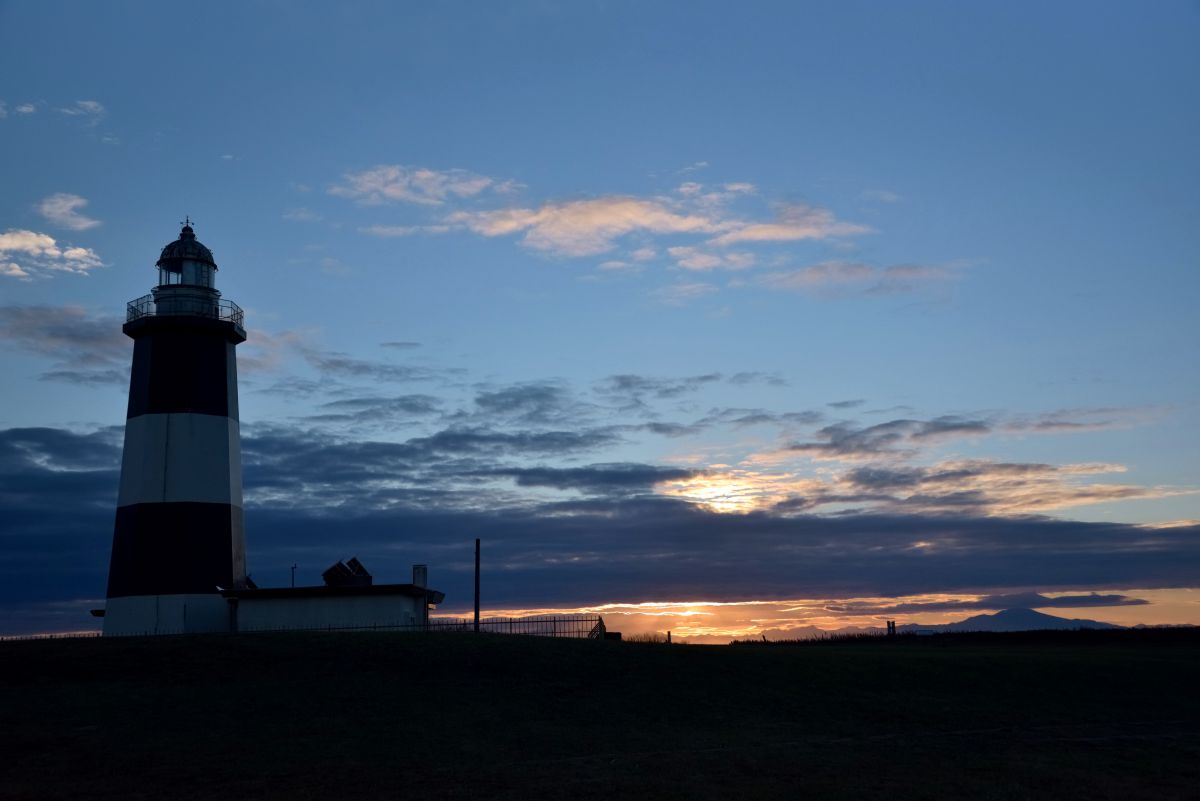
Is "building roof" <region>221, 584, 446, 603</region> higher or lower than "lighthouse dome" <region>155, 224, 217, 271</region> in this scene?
lower

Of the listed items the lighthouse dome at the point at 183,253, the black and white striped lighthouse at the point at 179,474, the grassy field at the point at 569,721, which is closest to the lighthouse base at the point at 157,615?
the black and white striped lighthouse at the point at 179,474

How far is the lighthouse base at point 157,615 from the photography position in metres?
49.3

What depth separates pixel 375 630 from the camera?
48.8 meters

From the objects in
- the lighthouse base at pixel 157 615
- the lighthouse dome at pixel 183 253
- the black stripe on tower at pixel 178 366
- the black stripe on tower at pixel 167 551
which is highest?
the lighthouse dome at pixel 183 253

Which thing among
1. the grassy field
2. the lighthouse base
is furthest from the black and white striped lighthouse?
the grassy field

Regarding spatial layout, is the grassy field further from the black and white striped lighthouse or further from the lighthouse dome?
the lighthouse dome

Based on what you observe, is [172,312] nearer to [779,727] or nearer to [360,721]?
[360,721]

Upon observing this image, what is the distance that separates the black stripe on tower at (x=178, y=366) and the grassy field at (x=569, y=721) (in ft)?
44.3

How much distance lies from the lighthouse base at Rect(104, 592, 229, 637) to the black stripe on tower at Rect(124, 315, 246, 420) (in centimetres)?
915

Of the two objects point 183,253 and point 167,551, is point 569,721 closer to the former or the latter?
point 167,551

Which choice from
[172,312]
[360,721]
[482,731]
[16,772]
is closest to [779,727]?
[482,731]

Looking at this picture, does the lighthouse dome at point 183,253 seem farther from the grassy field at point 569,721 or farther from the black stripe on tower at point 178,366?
the grassy field at point 569,721

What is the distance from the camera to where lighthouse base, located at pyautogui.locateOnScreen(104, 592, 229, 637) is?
4928 centimetres

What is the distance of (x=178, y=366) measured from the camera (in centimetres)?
5169
